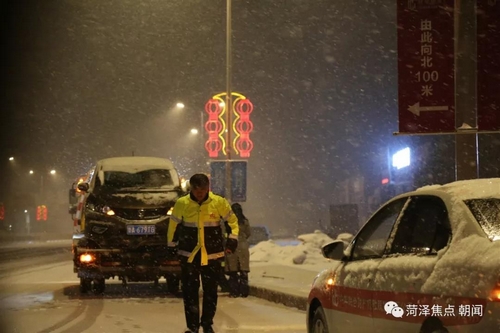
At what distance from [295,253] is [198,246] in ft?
43.0

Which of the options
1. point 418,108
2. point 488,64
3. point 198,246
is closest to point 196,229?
point 198,246

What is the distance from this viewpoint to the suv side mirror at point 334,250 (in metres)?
6.93

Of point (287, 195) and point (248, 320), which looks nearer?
point (248, 320)

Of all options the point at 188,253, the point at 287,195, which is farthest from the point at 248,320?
the point at 287,195

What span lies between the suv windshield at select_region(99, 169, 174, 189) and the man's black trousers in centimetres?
651

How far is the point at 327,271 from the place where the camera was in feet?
23.5

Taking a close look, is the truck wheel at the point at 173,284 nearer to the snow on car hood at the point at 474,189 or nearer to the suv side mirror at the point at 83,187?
the suv side mirror at the point at 83,187

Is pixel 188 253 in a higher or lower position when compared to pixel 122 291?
higher

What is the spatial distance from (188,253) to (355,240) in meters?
3.15

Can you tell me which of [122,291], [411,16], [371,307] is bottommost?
[122,291]

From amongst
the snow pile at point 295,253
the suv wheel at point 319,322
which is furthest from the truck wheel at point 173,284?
the suv wheel at point 319,322

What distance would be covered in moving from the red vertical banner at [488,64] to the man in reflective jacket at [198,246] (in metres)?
3.16

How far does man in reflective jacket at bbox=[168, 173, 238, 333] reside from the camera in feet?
31.1

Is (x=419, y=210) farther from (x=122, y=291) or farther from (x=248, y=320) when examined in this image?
(x=122, y=291)
